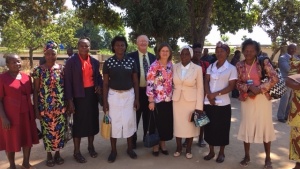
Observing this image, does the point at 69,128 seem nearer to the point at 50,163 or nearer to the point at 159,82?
the point at 50,163

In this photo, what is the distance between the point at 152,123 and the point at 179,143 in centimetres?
52

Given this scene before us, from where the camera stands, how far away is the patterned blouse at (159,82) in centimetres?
406

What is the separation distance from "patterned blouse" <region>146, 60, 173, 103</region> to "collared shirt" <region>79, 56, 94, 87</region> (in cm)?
84

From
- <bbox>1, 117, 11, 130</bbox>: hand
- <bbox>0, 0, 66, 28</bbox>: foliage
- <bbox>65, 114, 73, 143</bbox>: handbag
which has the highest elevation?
<bbox>0, 0, 66, 28</bbox>: foliage

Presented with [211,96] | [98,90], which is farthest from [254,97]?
[98,90]

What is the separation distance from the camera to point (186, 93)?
13.2 feet

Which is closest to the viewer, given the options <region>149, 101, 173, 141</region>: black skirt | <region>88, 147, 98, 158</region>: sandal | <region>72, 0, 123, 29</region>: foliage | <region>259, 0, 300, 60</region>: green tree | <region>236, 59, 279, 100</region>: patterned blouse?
<region>236, 59, 279, 100</region>: patterned blouse

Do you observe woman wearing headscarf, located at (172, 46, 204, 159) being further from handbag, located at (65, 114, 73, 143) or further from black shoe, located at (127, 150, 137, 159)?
handbag, located at (65, 114, 73, 143)

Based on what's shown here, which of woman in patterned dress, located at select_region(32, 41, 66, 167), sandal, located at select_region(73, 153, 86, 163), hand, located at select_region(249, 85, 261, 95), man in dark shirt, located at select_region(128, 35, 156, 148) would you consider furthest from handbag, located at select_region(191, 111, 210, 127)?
woman in patterned dress, located at select_region(32, 41, 66, 167)

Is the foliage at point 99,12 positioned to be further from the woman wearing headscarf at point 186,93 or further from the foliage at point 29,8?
the woman wearing headscarf at point 186,93

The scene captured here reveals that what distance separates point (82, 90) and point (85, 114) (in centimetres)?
38

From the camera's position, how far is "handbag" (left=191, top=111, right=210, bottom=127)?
12.9 feet

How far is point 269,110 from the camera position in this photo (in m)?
3.78

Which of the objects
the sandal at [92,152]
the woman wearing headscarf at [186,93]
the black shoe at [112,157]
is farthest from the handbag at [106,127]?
the woman wearing headscarf at [186,93]
